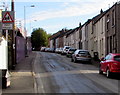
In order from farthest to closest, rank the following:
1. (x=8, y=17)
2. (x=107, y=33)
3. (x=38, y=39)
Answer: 1. (x=38, y=39)
2. (x=107, y=33)
3. (x=8, y=17)

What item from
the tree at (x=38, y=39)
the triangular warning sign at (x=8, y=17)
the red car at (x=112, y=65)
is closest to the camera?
the red car at (x=112, y=65)

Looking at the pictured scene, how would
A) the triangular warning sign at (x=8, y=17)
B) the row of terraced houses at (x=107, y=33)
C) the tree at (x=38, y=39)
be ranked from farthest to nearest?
the tree at (x=38, y=39) < the row of terraced houses at (x=107, y=33) < the triangular warning sign at (x=8, y=17)

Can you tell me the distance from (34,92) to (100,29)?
1024 inches

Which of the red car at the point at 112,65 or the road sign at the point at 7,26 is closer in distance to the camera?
the red car at the point at 112,65

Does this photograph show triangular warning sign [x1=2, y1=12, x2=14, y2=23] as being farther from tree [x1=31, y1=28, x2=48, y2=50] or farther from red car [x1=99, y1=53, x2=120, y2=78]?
tree [x1=31, y1=28, x2=48, y2=50]

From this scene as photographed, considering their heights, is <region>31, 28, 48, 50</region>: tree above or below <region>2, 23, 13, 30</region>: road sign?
above

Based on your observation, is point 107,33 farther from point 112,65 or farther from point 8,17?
point 8,17

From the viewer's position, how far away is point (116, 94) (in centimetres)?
1038

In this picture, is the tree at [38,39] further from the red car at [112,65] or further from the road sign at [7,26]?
the road sign at [7,26]

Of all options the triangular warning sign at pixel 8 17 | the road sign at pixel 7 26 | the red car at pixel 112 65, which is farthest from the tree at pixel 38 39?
the triangular warning sign at pixel 8 17

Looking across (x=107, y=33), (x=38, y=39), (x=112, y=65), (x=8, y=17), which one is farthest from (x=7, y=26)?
(x=38, y=39)

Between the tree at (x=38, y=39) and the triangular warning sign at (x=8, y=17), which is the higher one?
the tree at (x=38, y=39)

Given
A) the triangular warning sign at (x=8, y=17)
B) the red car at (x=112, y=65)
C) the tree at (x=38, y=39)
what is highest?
the tree at (x=38, y=39)

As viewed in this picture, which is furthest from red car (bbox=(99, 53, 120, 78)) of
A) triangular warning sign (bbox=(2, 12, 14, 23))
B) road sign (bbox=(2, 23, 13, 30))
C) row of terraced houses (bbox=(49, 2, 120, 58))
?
row of terraced houses (bbox=(49, 2, 120, 58))
